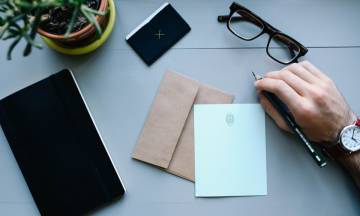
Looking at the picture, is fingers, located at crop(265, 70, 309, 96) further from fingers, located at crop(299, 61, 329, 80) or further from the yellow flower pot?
the yellow flower pot

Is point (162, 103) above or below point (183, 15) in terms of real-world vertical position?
below

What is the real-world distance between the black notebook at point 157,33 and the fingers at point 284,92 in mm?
223

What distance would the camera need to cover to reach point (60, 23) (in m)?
0.70

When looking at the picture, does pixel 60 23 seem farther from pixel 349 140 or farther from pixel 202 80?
pixel 349 140

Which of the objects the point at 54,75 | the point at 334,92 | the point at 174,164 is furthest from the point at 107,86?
the point at 334,92

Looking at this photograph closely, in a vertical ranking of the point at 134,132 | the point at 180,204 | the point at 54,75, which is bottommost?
the point at 180,204

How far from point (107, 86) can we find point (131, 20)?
0.16 meters

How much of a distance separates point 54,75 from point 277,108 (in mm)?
499

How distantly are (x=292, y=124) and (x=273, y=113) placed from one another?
0.16 feet

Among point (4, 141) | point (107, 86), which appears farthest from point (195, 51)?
point (4, 141)

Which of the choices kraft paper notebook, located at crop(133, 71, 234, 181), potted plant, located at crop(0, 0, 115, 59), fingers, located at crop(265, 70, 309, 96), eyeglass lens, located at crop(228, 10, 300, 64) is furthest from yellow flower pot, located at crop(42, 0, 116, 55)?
fingers, located at crop(265, 70, 309, 96)

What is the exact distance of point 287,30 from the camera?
2.69 feet

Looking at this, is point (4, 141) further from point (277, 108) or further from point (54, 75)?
point (277, 108)

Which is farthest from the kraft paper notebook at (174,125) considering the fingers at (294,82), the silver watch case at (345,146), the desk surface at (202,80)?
the silver watch case at (345,146)
